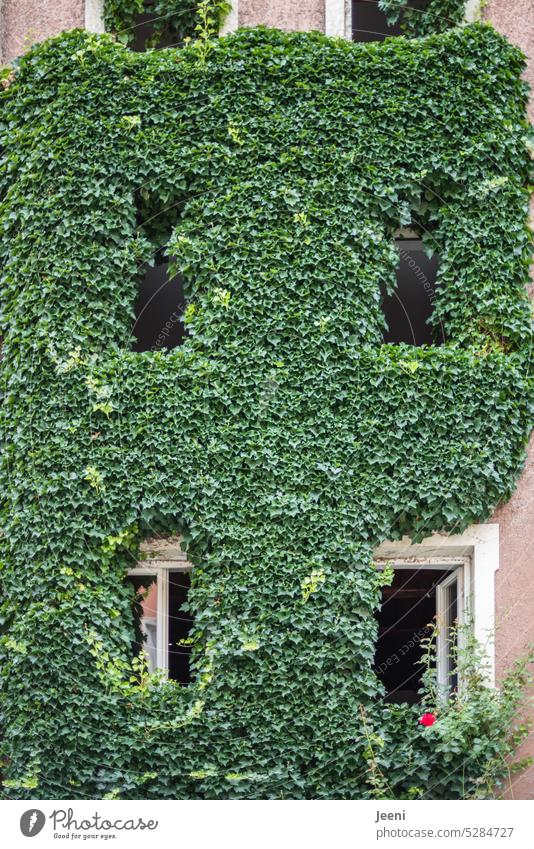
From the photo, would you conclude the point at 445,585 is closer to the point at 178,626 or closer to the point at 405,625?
the point at 405,625

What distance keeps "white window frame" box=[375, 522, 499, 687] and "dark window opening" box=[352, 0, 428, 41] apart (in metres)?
4.88

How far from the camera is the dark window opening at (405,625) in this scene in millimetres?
10665

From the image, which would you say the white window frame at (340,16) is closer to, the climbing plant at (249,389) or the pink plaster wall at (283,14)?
the pink plaster wall at (283,14)

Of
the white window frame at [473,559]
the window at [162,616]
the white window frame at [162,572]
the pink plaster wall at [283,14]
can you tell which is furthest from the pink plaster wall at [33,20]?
the white window frame at [473,559]

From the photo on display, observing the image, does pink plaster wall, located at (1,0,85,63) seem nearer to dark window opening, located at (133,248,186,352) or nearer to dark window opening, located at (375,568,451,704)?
dark window opening, located at (133,248,186,352)

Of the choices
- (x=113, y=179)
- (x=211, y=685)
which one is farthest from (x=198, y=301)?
(x=211, y=685)

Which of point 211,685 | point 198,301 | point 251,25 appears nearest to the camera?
point 211,685

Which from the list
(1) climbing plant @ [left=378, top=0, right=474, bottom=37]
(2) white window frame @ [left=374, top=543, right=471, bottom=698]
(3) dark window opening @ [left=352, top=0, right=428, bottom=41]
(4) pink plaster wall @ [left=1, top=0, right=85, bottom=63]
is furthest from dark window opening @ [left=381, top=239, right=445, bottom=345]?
(4) pink plaster wall @ [left=1, top=0, right=85, bottom=63]

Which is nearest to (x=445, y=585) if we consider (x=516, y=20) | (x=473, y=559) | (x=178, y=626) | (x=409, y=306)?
(x=473, y=559)

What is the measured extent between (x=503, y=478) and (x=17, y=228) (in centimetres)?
485

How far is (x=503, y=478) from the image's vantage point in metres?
9.70

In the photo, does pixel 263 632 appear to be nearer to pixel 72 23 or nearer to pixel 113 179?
pixel 113 179

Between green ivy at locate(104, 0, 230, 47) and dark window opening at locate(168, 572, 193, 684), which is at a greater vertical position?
green ivy at locate(104, 0, 230, 47)

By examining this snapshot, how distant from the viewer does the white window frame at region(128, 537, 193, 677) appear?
1019 centimetres
